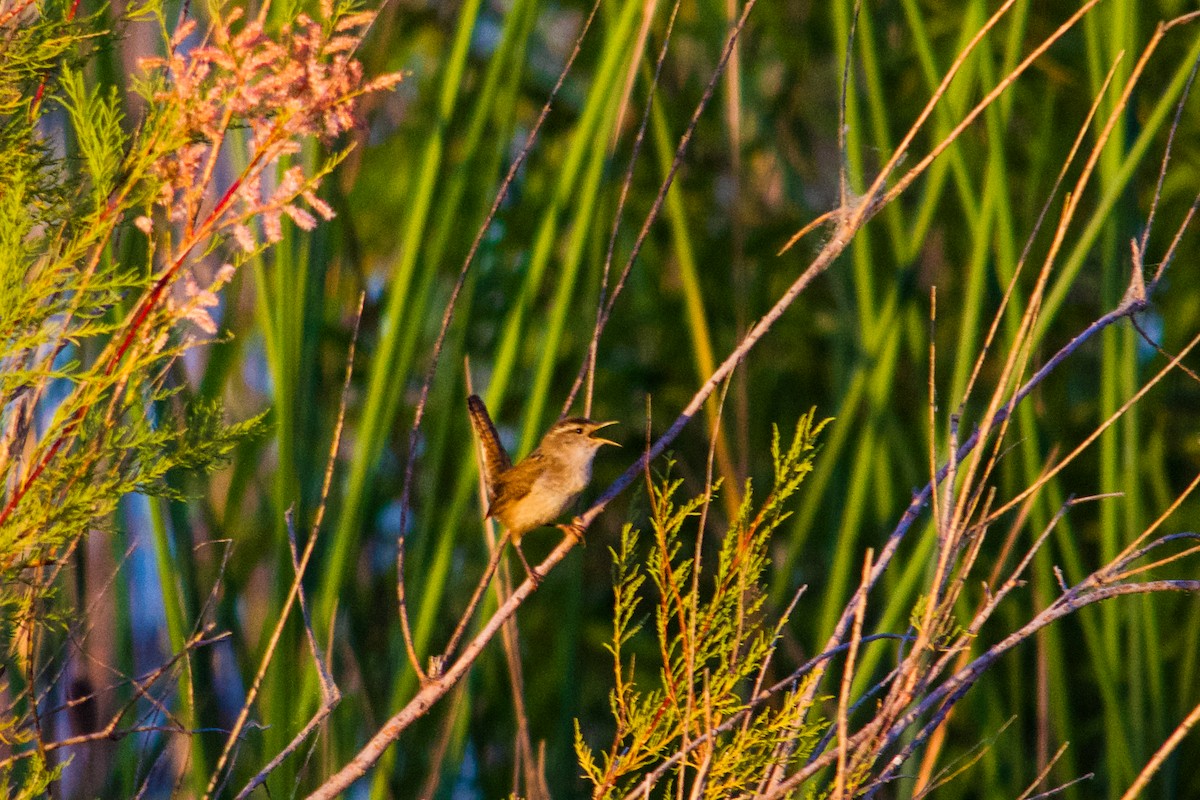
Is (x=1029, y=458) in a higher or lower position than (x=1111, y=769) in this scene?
higher

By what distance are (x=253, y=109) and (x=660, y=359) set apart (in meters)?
2.28

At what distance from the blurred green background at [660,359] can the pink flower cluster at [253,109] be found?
0.61ft

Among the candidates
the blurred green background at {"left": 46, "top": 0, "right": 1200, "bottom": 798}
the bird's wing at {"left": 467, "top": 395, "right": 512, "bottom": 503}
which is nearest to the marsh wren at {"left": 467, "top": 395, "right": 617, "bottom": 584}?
the bird's wing at {"left": 467, "top": 395, "right": 512, "bottom": 503}

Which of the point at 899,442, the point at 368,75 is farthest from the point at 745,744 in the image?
the point at 368,75

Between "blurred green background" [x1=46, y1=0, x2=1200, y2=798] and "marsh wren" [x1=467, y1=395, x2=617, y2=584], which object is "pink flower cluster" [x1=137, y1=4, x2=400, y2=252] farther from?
"marsh wren" [x1=467, y1=395, x2=617, y2=584]

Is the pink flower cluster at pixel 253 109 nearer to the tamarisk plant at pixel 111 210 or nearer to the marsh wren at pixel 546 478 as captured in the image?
the tamarisk plant at pixel 111 210

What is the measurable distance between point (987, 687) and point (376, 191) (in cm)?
245

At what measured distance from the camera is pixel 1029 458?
2.00 metres

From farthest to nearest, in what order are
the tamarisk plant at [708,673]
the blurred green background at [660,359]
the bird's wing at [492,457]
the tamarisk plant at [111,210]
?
the bird's wing at [492,457] < the blurred green background at [660,359] < the tamarisk plant at [708,673] < the tamarisk plant at [111,210]

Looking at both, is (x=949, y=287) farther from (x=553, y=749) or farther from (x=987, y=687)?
(x=553, y=749)

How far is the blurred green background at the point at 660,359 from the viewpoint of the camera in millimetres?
1945

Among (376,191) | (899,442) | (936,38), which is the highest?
(936,38)

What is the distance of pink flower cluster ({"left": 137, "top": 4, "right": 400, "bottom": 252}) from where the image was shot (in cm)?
114

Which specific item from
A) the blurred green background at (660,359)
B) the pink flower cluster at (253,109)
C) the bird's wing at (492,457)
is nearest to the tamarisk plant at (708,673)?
the blurred green background at (660,359)
